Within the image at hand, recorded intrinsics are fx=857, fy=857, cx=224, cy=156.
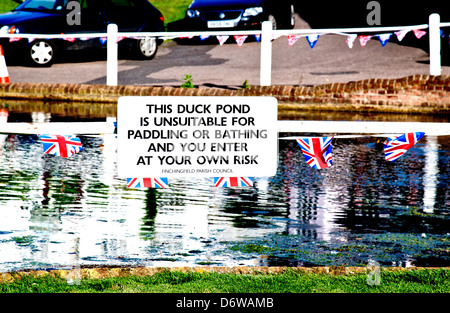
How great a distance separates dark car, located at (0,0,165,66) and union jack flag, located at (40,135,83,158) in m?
12.0

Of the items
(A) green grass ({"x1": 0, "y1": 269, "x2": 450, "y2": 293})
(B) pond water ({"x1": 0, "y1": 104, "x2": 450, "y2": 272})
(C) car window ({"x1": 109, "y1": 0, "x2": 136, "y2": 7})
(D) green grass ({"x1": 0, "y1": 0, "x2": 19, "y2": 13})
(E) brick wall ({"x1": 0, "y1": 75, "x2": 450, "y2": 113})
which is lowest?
(A) green grass ({"x1": 0, "y1": 269, "x2": 450, "y2": 293})

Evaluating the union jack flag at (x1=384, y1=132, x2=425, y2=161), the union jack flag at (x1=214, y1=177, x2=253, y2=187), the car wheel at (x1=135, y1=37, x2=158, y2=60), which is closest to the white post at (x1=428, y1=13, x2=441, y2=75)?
the car wheel at (x1=135, y1=37, x2=158, y2=60)

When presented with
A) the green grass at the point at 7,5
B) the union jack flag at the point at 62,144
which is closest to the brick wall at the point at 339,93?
the union jack flag at the point at 62,144

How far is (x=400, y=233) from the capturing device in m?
6.71

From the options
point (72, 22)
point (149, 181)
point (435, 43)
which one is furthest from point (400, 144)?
point (72, 22)

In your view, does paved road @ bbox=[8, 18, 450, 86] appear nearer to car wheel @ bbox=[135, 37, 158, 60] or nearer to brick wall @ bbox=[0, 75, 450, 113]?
car wheel @ bbox=[135, 37, 158, 60]

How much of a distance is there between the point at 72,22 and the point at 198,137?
14567 mm

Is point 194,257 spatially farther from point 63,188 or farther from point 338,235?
point 63,188

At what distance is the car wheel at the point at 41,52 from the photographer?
1917cm

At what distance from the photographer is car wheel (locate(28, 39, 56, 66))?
1917 centimetres

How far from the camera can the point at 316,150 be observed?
6.50 meters

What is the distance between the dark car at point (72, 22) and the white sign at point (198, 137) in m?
12.8

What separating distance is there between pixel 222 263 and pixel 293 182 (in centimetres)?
330

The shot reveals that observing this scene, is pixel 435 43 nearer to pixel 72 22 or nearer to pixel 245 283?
pixel 72 22
